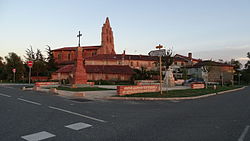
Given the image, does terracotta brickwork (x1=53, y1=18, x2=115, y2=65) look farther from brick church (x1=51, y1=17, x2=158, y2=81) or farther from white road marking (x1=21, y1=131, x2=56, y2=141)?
white road marking (x1=21, y1=131, x2=56, y2=141)

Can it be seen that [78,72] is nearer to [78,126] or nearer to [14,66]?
[78,126]

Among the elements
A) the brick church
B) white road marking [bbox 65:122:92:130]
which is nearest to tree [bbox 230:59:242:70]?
the brick church

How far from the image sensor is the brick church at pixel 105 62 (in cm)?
4478

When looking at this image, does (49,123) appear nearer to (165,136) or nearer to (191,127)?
(165,136)

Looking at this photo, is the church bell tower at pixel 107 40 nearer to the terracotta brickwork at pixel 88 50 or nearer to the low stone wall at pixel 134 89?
the terracotta brickwork at pixel 88 50

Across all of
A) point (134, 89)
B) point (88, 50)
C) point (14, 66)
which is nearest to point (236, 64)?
point (88, 50)

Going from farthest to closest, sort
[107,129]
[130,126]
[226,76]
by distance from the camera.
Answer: [226,76], [130,126], [107,129]

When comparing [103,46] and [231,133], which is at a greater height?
[103,46]

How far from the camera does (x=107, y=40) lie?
291 feet

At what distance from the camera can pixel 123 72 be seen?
44844mm

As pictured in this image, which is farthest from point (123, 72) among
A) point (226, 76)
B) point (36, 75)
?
point (226, 76)

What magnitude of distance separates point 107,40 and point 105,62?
33350 millimetres

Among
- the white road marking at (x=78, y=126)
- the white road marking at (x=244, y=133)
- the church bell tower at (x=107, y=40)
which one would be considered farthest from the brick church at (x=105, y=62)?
the white road marking at (x=244, y=133)

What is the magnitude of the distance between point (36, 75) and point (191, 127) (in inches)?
2212
